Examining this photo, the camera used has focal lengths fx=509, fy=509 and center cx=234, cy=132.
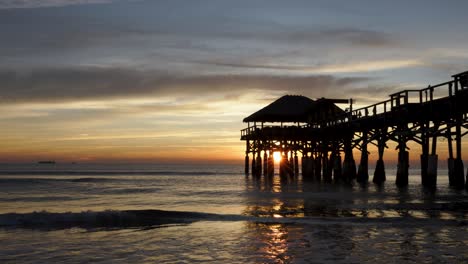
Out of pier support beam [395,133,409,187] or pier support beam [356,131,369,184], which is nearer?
pier support beam [395,133,409,187]

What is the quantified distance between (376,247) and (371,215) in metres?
5.68

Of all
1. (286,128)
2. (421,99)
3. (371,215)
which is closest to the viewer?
(371,215)

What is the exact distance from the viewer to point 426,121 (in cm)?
2725

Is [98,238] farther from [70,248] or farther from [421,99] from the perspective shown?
[421,99]

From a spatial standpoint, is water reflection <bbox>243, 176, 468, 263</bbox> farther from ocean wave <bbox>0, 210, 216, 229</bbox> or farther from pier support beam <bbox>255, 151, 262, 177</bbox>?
pier support beam <bbox>255, 151, 262, 177</bbox>

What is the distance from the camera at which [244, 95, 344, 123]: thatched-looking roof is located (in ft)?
144

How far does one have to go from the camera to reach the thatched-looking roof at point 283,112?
159 ft

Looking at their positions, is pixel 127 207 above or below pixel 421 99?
below

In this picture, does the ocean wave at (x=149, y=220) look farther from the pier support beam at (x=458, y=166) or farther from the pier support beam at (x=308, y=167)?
the pier support beam at (x=308, y=167)

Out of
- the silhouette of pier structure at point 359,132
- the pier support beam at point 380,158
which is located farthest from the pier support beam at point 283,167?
the pier support beam at point 380,158

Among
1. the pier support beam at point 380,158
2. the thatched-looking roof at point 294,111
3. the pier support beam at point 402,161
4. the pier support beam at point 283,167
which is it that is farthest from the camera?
the pier support beam at point 283,167

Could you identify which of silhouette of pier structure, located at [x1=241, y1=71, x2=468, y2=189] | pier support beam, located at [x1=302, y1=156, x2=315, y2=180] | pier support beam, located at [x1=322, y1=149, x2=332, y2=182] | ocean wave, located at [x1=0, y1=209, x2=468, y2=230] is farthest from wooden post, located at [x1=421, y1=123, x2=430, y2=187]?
pier support beam, located at [x1=302, y1=156, x2=315, y2=180]

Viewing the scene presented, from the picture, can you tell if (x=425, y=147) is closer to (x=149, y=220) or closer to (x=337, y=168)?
(x=337, y=168)

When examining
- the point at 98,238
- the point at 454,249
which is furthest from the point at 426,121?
the point at 98,238
